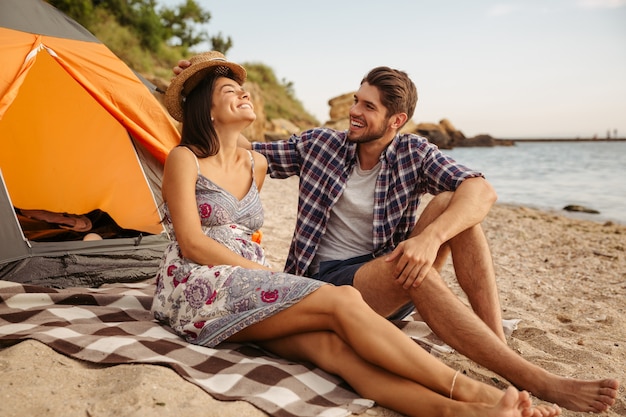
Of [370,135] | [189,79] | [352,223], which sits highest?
[189,79]

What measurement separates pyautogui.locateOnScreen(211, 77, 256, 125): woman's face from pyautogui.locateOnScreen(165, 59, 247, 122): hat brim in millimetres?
78

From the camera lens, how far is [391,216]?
120 inches

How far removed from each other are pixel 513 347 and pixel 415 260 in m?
0.91

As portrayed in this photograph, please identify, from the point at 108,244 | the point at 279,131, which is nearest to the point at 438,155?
the point at 108,244

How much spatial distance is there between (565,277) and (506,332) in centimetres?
224

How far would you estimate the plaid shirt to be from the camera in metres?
3.04

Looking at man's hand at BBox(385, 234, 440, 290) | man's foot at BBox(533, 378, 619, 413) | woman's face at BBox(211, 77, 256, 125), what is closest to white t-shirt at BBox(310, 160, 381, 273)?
man's hand at BBox(385, 234, 440, 290)

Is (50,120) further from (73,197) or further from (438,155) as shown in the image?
(438,155)

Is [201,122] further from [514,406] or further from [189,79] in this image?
[514,406]

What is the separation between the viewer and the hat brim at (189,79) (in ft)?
9.39

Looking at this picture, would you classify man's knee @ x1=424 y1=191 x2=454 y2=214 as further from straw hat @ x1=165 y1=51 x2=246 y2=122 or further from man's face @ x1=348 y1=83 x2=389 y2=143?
straw hat @ x1=165 y1=51 x2=246 y2=122

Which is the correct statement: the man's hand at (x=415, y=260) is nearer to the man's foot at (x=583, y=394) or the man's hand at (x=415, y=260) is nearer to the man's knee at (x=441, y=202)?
the man's knee at (x=441, y=202)

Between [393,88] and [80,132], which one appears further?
[80,132]

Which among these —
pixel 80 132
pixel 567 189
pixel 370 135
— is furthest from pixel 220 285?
pixel 567 189
